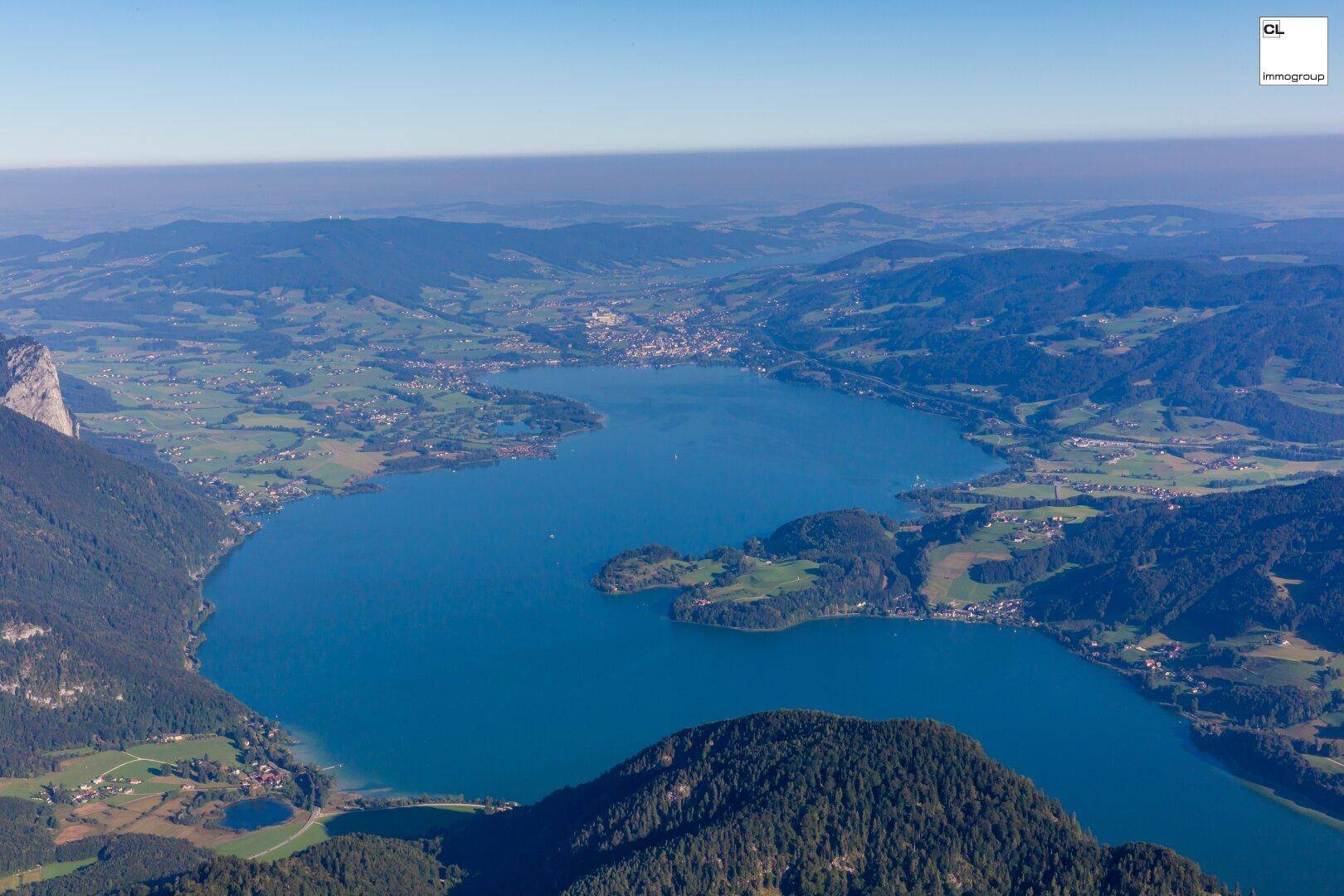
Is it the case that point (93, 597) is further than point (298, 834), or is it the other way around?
point (93, 597)

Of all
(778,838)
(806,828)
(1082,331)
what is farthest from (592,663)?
(1082,331)

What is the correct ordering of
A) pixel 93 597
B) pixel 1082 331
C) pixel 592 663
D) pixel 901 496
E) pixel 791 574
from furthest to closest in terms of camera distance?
1. pixel 1082 331
2. pixel 901 496
3. pixel 791 574
4. pixel 93 597
5. pixel 592 663

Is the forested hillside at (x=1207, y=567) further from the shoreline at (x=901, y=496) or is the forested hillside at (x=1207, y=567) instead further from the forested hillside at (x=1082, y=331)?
the forested hillside at (x=1082, y=331)

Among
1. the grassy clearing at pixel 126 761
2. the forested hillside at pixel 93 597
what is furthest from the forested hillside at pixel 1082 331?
the grassy clearing at pixel 126 761

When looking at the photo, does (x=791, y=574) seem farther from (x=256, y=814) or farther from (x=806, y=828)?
(x=806, y=828)

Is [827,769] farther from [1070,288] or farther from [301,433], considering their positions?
[1070,288]

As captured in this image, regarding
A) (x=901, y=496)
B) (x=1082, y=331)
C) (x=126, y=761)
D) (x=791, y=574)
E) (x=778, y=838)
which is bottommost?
(x=126, y=761)

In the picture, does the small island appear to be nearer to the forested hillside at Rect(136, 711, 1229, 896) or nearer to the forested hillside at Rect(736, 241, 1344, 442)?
the forested hillside at Rect(136, 711, 1229, 896)

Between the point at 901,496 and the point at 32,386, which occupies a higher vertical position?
the point at 32,386

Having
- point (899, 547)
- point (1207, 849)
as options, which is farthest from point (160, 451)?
point (1207, 849)
